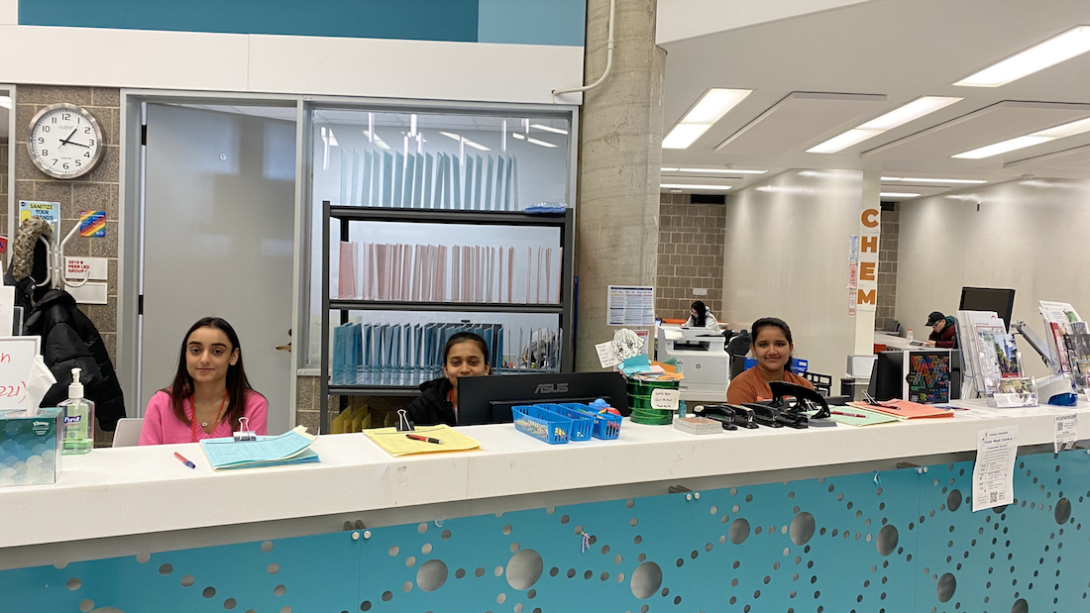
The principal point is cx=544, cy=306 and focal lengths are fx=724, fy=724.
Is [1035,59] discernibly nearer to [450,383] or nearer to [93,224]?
[450,383]

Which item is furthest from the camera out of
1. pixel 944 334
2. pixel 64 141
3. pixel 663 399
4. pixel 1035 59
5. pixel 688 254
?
pixel 688 254

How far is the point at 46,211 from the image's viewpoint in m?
3.87

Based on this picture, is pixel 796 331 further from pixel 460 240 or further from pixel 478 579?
pixel 478 579

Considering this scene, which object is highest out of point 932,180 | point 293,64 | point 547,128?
point 932,180

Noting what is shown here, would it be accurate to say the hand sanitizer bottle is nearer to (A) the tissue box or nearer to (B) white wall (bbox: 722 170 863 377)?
(A) the tissue box

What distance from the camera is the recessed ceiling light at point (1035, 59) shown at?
3849 millimetres

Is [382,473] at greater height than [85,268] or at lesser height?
lesser

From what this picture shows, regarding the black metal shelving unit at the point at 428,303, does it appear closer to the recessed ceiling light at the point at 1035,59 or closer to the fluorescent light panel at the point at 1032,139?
the recessed ceiling light at the point at 1035,59

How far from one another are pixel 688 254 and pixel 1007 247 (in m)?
4.87

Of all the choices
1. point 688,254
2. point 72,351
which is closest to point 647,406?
point 72,351

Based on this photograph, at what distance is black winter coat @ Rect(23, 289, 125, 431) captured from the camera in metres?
3.51

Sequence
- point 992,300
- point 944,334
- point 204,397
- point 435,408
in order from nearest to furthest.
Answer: point 204,397
point 435,408
point 992,300
point 944,334

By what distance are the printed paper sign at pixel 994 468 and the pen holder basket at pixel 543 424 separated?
1.46 metres

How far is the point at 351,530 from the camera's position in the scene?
159 centimetres
